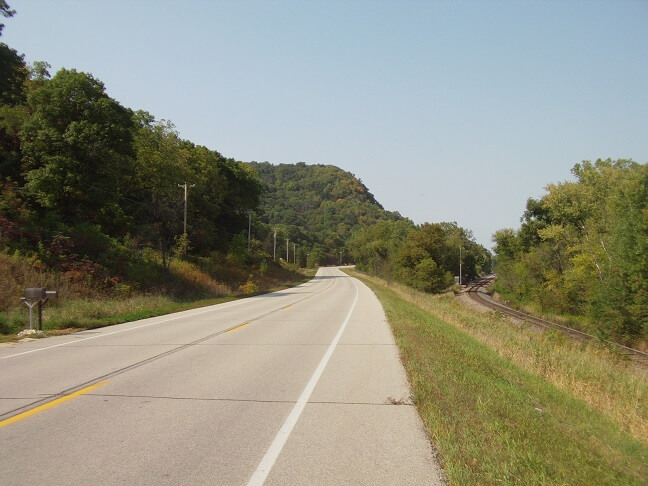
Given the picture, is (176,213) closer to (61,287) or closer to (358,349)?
(61,287)

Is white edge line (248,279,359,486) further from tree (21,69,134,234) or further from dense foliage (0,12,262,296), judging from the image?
tree (21,69,134,234)

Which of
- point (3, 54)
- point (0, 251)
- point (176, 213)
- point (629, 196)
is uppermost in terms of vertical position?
point (3, 54)

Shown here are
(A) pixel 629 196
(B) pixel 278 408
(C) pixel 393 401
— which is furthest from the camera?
(A) pixel 629 196

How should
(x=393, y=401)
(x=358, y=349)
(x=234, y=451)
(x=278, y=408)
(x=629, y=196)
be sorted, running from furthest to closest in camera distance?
(x=629, y=196), (x=358, y=349), (x=393, y=401), (x=278, y=408), (x=234, y=451)

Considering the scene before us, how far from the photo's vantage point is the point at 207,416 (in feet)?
21.5

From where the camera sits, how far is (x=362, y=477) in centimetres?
468

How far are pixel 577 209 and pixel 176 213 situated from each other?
38830mm

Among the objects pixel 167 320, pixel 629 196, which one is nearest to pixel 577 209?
pixel 629 196

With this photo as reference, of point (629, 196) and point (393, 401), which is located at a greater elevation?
point (629, 196)

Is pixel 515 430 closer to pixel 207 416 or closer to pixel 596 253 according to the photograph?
pixel 207 416

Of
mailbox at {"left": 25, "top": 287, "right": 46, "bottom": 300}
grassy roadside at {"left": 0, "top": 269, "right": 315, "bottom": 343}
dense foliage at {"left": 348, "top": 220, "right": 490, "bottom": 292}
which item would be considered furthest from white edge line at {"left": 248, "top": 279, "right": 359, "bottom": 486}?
dense foliage at {"left": 348, "top": 220, "right": 490, "bottom": 292}

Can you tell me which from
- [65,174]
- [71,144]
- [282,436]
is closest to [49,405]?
[282,436]

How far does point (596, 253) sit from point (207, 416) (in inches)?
1843

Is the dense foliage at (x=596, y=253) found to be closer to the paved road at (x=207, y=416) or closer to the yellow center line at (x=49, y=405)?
the paved road at (x=207, y=416)
